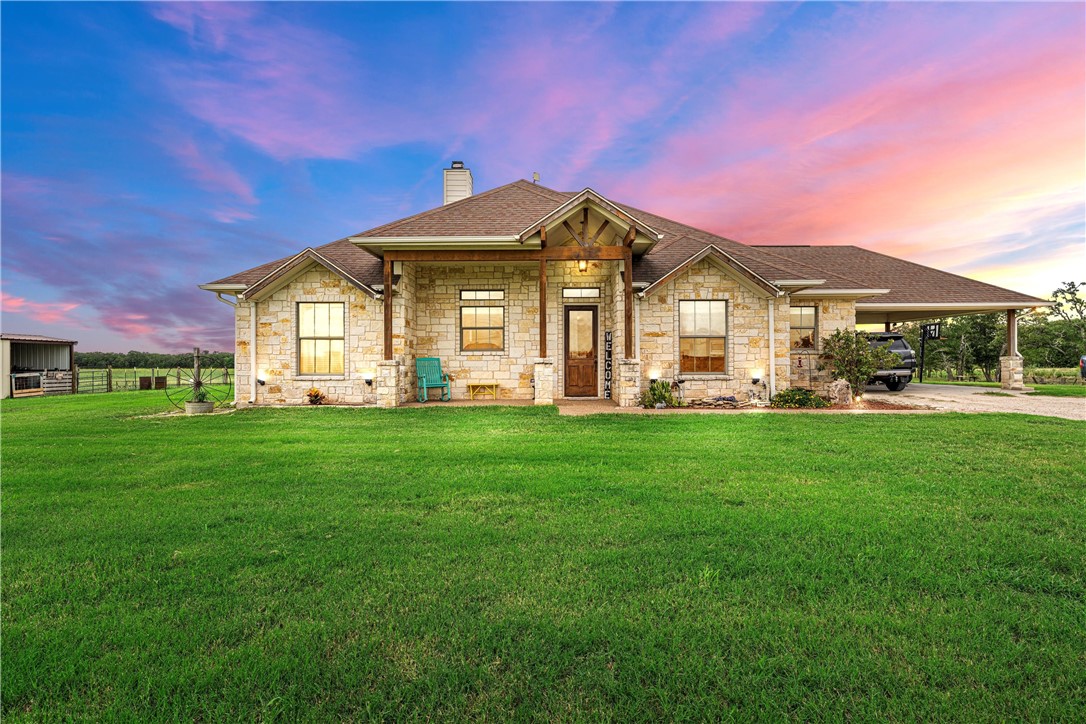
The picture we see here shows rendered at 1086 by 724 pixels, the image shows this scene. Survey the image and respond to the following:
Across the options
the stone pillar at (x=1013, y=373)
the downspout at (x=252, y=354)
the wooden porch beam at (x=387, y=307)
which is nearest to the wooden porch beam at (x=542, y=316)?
the wooden porch beam at (x=387, y=307)

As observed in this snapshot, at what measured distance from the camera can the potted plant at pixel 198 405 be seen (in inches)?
404

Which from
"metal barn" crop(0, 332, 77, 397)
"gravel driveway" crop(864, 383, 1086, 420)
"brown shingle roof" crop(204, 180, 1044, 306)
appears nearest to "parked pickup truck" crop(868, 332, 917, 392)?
"gravel driveway" crop(864, 383, 1086, 420)

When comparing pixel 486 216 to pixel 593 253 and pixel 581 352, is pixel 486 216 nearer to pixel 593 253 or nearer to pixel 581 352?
pixel 593 253

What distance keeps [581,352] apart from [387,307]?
551 centimetres

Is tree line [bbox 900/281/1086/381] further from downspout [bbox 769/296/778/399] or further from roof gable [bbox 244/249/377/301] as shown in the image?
roof gable [bbox 244/249/377/301]

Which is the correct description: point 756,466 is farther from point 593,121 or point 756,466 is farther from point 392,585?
point 593,121

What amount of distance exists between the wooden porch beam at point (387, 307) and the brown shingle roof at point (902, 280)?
12.5 meters

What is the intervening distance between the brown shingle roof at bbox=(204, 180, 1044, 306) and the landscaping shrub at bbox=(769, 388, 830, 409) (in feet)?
10.1

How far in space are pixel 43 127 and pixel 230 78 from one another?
7.66 meters

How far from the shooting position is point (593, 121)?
1460 centimetres

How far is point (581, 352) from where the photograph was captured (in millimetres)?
12664

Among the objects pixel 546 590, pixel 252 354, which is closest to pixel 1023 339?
pixel 546 590

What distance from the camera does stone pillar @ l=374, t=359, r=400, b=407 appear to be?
425 inches

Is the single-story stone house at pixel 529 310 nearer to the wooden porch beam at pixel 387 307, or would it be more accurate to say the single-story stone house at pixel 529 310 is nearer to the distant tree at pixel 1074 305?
the wooden porch beam at pixel 387 307
